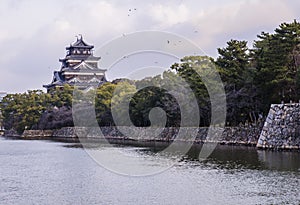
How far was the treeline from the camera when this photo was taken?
2703cm

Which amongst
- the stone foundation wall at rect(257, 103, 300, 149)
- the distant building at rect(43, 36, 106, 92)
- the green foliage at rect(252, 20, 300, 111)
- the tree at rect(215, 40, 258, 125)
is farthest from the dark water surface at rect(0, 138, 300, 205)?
the distant building at rect(43, 36, 106, 92)

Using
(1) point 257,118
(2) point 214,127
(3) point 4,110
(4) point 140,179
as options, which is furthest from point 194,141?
(3) point 4,110

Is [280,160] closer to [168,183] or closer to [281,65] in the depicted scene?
[168,183]

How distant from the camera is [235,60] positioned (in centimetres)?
3142

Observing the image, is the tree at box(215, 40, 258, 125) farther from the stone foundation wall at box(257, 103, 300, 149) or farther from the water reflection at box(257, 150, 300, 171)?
the water reflection at box(257, 150, 300, 171)

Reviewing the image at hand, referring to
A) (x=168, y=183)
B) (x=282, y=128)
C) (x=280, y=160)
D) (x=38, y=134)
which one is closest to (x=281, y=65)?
(x=282, y=128)

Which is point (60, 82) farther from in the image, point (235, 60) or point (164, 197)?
point (164, 197)

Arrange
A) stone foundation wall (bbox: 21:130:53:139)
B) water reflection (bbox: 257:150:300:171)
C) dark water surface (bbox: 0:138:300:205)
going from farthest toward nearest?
stone foundation wall (bbox: 21:130:53:139)
water reflection (bbox: 257:150:300:171)
dark water surface (bbox: 0:138:300:205)

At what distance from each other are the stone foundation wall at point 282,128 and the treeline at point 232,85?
5.04 ft

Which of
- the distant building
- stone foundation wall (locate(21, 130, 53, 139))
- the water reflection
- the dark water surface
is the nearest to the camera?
the dark water surface

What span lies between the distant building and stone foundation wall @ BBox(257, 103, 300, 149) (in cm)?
3837

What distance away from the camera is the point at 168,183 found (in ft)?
52.5

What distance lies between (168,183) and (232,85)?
16.3 m

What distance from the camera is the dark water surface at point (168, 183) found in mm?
13461
